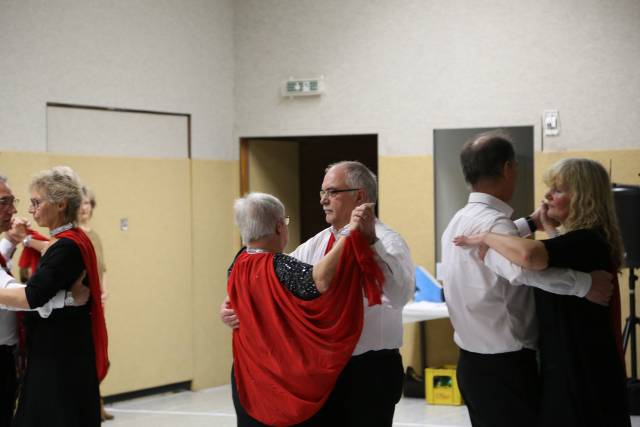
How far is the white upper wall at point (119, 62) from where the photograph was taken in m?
6.28

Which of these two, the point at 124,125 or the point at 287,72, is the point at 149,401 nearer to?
the point at 124,125

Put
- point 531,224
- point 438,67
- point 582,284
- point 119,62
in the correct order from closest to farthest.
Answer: point 582,284
point 531,224
point 119,62
point 438,67

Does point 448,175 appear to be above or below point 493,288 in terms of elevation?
above

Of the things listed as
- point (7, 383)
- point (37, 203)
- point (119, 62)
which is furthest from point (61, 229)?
point (119, 62)

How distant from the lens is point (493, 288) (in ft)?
9.97

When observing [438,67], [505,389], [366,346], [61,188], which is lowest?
[505,389]

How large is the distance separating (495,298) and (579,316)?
0.29m

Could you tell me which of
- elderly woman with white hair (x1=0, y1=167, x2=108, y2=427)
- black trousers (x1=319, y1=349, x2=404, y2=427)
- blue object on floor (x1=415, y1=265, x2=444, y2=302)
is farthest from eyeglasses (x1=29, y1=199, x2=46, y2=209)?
blue object on floor (x1=415, y1=265, x2=444, y2=302)

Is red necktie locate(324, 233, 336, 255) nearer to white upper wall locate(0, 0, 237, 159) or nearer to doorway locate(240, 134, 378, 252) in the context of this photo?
white upper wall locate(0, 0, 237, 159)

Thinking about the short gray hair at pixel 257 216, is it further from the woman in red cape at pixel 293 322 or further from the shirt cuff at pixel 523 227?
the shirt cuff at pixel 523 227

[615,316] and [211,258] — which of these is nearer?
[615,316]

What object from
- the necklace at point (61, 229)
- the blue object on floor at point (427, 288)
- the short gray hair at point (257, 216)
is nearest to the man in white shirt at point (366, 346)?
the short gray hair at point (257, 216)

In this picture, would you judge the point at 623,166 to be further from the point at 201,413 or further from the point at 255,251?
the point at 255,251

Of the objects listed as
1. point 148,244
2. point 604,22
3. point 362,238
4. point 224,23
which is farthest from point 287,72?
point 362,238
